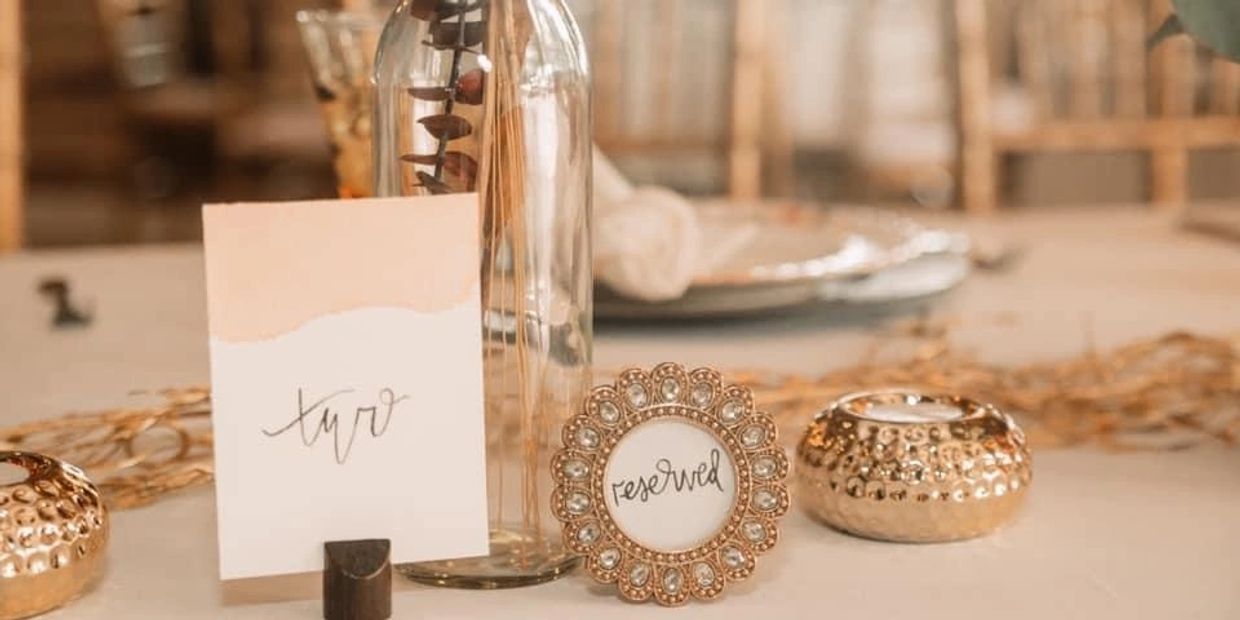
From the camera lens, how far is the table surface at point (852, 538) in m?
0.55

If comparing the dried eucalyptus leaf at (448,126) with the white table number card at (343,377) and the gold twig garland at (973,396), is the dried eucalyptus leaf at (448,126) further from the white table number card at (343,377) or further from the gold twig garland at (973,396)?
the gold twig garland at (973,396)

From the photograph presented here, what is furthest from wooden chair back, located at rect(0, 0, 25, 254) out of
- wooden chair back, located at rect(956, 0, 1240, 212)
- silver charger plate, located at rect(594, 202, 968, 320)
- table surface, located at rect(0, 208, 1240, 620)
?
wooden chair back, located at rect(956, 0, 1240, 212)

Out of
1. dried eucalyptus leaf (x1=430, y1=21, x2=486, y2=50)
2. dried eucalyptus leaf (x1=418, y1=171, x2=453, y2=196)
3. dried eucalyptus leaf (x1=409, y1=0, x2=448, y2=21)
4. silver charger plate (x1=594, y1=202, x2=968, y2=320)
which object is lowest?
silver charger plate (x1=594, y1=202, x2=968, y2=320)

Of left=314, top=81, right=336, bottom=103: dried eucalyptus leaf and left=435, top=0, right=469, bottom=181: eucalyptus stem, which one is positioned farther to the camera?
left=314, top=81, right=336, bottom=103: dried eucalyptus leaf

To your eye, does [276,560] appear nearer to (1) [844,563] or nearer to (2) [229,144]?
(1) [844,563]

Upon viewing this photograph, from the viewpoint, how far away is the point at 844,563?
596mm

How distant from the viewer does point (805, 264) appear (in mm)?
1069

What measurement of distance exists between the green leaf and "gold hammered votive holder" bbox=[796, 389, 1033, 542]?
0.18 m

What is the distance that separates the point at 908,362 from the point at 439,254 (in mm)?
425

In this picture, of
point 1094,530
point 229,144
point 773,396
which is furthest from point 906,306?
point 229,144

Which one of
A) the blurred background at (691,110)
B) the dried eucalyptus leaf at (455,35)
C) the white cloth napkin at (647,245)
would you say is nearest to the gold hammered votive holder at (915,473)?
the dried eucalyptus leaf at (455,35)

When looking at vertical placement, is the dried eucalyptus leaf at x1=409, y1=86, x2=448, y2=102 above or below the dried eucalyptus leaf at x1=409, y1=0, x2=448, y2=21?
below

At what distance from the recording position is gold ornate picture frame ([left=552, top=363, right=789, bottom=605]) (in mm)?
543

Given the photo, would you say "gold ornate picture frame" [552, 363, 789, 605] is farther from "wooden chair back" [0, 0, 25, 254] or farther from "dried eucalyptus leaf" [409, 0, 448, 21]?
"wooden chair back" [0, 0, 25, 254]
